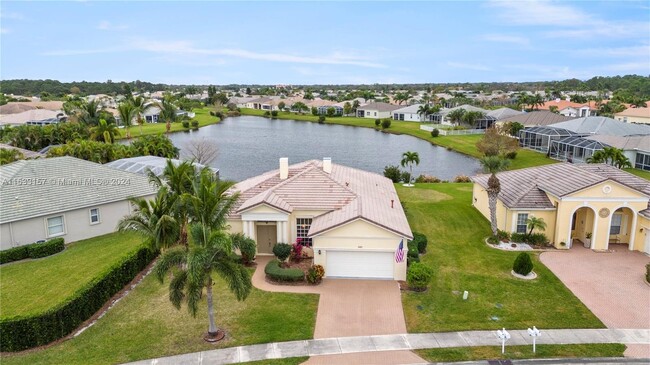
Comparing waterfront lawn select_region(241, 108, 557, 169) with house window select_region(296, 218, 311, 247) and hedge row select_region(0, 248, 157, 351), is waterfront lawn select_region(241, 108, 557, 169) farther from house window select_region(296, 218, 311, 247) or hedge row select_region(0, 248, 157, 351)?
hedge row select_region(0, 248, 157, 351)

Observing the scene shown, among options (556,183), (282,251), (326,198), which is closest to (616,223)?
(556,183)

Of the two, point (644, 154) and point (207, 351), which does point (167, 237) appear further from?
point (644, 154)

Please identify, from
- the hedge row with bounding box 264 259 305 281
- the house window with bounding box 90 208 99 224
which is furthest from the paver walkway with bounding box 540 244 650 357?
the house window with bounding box 90 208 99 224

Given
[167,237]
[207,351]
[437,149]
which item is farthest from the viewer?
[437,149]

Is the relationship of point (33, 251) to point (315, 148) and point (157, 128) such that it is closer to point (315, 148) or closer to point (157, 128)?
point (315, 148)

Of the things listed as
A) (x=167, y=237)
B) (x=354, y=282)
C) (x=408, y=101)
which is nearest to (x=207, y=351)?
(x=167, y=237)

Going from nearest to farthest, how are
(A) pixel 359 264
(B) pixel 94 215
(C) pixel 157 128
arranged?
(A) pixel 359 264
(B) pixel 94 215
(C) pixel 157 128

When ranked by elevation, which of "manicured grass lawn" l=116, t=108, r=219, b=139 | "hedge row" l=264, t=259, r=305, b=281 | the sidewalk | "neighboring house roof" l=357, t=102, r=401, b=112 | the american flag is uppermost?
"neighboring house roof" l=357, t=102, r=401, b=112
